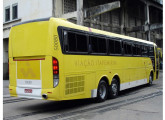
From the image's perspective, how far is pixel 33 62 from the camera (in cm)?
764

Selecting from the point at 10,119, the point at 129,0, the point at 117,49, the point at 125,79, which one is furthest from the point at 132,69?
the point at 129,0

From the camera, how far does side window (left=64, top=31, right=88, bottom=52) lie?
309 inches

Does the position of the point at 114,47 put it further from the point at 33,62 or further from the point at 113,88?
the point at 33,62

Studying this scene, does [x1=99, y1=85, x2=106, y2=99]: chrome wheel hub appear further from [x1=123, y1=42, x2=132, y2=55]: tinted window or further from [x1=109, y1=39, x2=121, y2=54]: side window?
[x1=123, y1=42, x2=132, y2=55]: tinted window

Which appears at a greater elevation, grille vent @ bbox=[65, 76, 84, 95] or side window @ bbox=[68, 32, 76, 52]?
side window @ bbox=[68, 32, 76, 52]

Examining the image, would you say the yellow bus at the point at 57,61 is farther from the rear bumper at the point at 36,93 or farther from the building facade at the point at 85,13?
the building facade at the point at 85,13

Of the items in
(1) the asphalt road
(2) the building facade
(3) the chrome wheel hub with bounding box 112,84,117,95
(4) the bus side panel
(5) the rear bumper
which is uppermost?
(2) the building facade

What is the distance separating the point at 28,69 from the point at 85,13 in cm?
976

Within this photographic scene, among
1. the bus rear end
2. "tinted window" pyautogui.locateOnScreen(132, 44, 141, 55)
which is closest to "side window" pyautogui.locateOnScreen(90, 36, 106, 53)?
the bus rear end

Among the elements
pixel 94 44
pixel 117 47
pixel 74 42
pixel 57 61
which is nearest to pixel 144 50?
pixel 117 47

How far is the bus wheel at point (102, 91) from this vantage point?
9539 mm

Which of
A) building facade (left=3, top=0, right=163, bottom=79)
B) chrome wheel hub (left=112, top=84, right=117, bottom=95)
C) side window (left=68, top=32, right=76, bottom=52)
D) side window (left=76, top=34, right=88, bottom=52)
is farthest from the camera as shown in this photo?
building facade (left=3, top=0, right=163, bottom=79)

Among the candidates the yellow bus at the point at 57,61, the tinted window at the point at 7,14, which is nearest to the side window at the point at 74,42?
the yellow bus at the point at 57,61

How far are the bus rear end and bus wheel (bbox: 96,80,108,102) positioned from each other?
2683 millimetres
